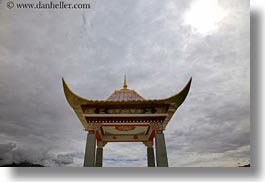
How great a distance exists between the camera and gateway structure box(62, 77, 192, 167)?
8.93ft

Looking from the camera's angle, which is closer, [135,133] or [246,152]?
[246,152]

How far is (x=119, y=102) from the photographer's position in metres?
2.82

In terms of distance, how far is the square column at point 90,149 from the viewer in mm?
2660

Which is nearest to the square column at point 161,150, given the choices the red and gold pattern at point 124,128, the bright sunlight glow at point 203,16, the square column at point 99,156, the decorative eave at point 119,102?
the decorative eave at point 119,102

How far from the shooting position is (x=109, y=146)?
112 inches

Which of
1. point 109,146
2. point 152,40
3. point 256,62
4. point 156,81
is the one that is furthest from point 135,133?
point 256,62

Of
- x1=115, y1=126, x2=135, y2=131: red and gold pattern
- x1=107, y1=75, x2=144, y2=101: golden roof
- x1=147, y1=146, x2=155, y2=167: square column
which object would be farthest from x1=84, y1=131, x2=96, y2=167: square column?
x1=147, y1=146, x2=155, y2=167: square column

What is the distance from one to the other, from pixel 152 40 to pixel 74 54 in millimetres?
764

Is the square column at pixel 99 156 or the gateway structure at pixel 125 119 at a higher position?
the gateway structure at pixel 125 119

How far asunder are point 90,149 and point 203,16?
167 centimetres

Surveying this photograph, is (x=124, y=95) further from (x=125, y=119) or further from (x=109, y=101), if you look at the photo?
(x=125, y=119)

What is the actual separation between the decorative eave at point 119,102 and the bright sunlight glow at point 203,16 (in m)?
0.52

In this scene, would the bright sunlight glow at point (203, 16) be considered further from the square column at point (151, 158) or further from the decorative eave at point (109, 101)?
the square column at point (151, 158)

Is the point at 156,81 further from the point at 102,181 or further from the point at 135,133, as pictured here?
the point at 102,181
